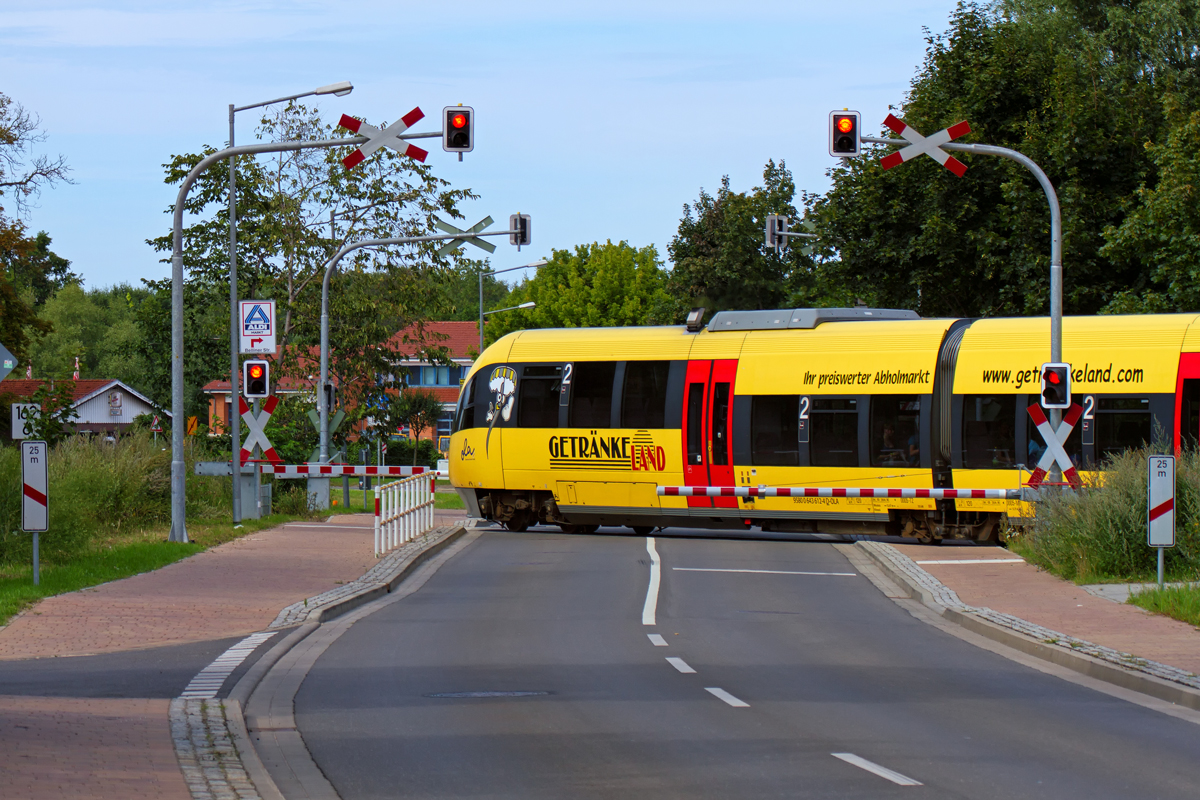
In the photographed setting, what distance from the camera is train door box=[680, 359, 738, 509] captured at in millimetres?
25969

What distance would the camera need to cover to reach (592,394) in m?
27.1

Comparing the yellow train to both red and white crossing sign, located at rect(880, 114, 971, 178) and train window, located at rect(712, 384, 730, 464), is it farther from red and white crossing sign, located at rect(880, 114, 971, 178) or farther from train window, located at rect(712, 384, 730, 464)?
red and white crossing sign, located at rect(880, 114, 971, 178)

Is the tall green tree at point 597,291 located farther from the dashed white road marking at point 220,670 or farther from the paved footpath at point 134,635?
the dashed white road marking at point 220,670

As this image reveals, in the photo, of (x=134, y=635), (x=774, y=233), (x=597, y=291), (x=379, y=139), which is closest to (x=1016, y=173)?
(x=774, y=233)

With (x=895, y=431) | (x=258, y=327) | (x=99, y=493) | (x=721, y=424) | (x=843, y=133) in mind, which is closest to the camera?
(x=843, y=133)

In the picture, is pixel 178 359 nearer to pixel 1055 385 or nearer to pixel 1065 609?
pixel 1055 385

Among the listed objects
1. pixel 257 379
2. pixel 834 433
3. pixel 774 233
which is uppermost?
pixel 774 233

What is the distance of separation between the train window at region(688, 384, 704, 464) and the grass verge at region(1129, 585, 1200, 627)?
36.2 ft

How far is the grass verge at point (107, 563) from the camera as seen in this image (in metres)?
15.6

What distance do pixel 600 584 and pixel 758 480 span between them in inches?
290

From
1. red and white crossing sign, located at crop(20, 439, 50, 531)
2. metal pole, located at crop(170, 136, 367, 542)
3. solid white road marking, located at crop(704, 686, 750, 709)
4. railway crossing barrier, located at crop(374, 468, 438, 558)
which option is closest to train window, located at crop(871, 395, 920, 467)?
A: railway crossing barrier, located at crop(374, 468, 438, 558)

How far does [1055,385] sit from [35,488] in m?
13.3

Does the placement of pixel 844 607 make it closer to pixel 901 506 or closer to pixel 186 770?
pixel 901 506

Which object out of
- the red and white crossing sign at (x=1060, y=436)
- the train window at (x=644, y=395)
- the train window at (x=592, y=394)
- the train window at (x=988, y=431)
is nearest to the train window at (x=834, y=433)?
the train window at (x=988, y=431)
